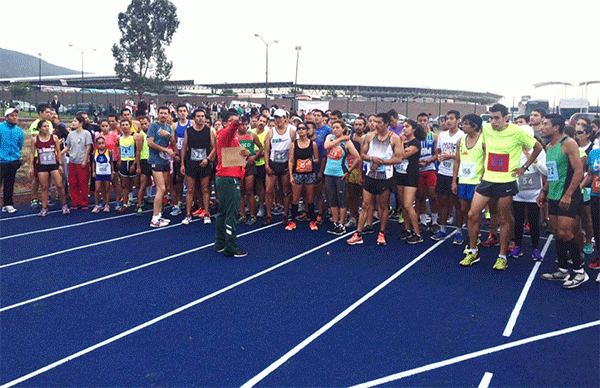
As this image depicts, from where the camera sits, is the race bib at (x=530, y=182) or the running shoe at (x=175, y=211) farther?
the running shoe at (x=175, y=211)

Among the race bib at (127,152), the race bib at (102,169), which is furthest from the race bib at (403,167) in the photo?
the race bib at (102,169)

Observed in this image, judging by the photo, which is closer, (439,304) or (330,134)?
(439,304)

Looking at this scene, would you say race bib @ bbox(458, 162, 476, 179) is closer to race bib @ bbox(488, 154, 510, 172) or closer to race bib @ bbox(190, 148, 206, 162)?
A: race bib @ bbox(488, 154, 510, 172)

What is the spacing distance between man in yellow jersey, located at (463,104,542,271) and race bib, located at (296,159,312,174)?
3.01m

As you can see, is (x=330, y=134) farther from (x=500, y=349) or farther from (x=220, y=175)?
(x=500, y=349)

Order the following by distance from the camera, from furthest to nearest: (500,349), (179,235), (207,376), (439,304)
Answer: (179,235) → (439,304) → (500,349) → (207,376)

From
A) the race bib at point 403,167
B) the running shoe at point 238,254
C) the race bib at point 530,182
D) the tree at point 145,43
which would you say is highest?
the tree at point 145,43

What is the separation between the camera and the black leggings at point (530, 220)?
6984 mm

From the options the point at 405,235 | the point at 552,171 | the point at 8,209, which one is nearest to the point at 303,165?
the point at 405,235

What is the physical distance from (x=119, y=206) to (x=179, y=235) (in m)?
2.50

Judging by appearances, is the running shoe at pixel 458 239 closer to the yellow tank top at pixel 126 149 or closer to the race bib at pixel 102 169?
the yellow tank top at pixel 126 149

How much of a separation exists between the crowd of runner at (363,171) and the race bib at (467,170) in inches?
0.6

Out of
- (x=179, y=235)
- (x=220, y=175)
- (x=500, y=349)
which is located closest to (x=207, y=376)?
(x=500, y=349)

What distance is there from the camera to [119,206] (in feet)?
32.6
